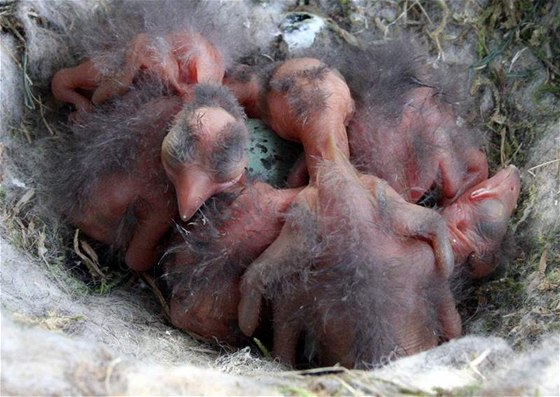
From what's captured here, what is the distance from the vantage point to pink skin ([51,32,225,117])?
5.95ft

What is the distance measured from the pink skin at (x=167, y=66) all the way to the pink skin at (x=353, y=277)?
0.49 meters

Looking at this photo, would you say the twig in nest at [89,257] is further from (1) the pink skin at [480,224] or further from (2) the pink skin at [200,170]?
(1) the pink skin at [480,224]

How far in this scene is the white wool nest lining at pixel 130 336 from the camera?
3.58 ft

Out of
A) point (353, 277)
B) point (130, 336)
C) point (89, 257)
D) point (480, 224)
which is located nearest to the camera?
point (353, 277)

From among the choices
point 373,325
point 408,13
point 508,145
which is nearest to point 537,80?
point 508,145

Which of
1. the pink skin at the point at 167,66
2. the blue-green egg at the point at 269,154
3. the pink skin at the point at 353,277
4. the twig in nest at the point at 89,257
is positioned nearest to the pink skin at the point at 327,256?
the pink skin at the point at 353,277

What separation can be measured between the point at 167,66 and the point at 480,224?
942mm

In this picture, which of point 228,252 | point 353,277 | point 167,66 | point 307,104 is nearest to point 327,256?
point 353,277

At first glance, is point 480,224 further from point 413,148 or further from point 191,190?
point 191,190

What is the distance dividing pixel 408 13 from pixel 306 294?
116 cm

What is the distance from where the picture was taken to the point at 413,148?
5.93ft

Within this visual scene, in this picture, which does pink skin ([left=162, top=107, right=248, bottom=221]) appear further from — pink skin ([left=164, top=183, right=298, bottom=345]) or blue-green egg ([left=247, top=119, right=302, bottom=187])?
blue-green egg ([left=247, top=119, right=302, bottom=187])

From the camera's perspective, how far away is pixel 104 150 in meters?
1.76

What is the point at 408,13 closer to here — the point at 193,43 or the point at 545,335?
the point at 193,43
